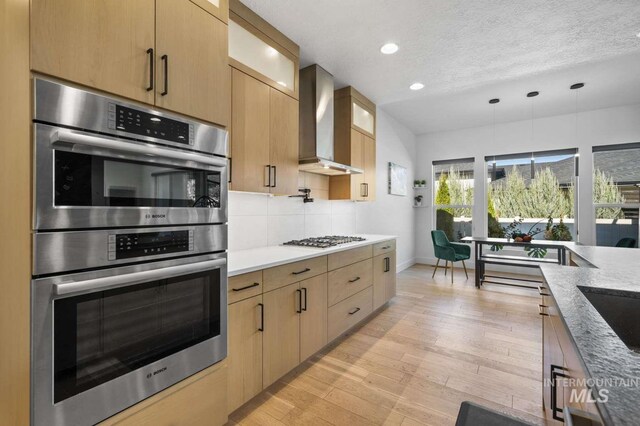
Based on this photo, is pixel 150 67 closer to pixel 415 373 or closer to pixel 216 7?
pixel 216 7

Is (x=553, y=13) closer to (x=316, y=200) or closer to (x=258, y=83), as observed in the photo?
(x=258, y=83)

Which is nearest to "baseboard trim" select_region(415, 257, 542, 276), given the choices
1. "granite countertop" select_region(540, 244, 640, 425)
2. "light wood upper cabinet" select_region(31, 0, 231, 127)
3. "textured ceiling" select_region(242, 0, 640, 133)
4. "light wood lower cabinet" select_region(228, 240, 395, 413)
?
"textured ceiling" select_region(242, 0, 640, 133)

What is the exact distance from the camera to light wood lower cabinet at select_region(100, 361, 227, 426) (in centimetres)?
119

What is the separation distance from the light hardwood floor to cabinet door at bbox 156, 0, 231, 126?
6.01 feet

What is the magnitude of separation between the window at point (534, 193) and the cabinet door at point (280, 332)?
4.70 meters

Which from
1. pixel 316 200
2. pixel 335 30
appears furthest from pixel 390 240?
pixel 335 30

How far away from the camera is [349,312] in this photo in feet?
9.26

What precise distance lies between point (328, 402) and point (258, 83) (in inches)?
93.0

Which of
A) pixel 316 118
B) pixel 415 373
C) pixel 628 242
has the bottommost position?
pixel 415 373

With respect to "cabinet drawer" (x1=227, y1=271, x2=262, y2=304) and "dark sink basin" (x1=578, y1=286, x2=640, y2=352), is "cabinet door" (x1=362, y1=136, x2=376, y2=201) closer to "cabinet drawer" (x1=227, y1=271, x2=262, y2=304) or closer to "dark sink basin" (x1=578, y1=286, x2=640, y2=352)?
"cabinet drawer" (x1=227, y1=271, x2=262, y2=304)

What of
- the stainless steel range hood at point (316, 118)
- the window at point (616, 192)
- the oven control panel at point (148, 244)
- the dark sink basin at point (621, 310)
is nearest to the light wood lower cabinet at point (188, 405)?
the oven control panel at point (148, 244)

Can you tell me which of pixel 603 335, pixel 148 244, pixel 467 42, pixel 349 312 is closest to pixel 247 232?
pixel 349 312

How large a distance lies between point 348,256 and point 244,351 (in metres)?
1.36

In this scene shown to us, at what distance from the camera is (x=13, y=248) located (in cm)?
91
